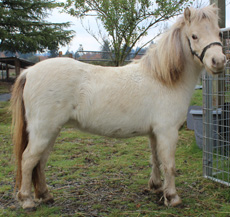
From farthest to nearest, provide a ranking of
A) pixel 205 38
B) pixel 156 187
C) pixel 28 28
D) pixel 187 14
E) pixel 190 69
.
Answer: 1. pixel 28 28
2. pixel 156 187
3. pixel 190 69
4. pixel 187 14
5. pixel 205 38

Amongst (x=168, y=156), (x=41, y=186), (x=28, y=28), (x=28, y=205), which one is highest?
(x=28, y=28)

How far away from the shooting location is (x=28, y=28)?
1462cm

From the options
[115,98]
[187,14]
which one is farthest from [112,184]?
[187,14]

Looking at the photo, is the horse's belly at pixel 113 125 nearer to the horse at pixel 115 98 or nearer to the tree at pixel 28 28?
the horse at pixel 115 98

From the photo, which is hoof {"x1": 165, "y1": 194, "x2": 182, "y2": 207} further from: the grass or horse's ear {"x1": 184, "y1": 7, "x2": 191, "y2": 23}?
horse's ear {"x1": 184, "y1": 7, "x2": 191, "y2": 23}

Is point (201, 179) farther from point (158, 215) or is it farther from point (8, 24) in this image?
point (8, 24)

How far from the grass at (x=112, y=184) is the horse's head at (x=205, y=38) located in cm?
158

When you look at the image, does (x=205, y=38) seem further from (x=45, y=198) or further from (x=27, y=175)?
(x=45, y=198)

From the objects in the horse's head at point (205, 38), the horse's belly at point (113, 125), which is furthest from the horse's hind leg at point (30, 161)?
the horse's head at point (205, 38)

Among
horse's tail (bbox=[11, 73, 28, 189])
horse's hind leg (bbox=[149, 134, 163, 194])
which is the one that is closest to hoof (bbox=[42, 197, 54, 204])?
horse's tail (bbox=[11, 73, 28, 189])

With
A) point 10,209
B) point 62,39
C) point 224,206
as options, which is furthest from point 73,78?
point 62,39

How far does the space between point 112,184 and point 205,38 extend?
225 cm

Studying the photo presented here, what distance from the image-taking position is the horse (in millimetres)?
2457

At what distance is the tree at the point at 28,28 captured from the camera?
13.5 m
